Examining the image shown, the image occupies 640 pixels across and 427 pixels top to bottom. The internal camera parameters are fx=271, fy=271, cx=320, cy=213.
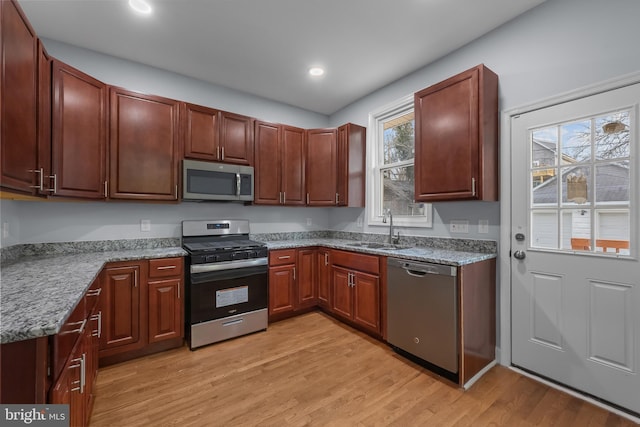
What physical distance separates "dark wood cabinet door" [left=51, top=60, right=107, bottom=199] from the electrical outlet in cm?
326

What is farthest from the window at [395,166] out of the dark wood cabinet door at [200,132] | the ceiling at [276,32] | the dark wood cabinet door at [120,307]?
the dark wood cabinet door at [120,307]

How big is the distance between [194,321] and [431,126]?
2.90 m

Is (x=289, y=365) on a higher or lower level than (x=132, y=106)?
lower

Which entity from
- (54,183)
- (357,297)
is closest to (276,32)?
(54,183)

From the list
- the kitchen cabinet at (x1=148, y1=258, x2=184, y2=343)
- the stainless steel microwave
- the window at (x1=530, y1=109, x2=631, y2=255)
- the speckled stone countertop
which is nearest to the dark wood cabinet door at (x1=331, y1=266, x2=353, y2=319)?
the stainless steel microwave

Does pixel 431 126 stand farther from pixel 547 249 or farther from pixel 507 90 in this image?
pixel 547 249

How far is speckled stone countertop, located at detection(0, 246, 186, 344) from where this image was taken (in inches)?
34.0

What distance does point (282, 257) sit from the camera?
322 cm

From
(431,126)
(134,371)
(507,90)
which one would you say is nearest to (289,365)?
(134,371)

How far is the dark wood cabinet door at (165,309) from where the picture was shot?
2.46m

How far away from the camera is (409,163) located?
318 cm

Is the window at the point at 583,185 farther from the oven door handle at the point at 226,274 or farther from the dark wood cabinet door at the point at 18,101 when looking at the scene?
Answer: the dark wood cabinet door at the point at 18,101

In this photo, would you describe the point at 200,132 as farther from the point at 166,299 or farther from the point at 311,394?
the point at 311,394

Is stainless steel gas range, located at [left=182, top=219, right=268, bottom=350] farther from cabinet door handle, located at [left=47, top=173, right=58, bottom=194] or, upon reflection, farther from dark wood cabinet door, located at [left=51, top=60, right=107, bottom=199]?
cabinet door handle, located at [left=47, top=173, right=58, bottom=194]
